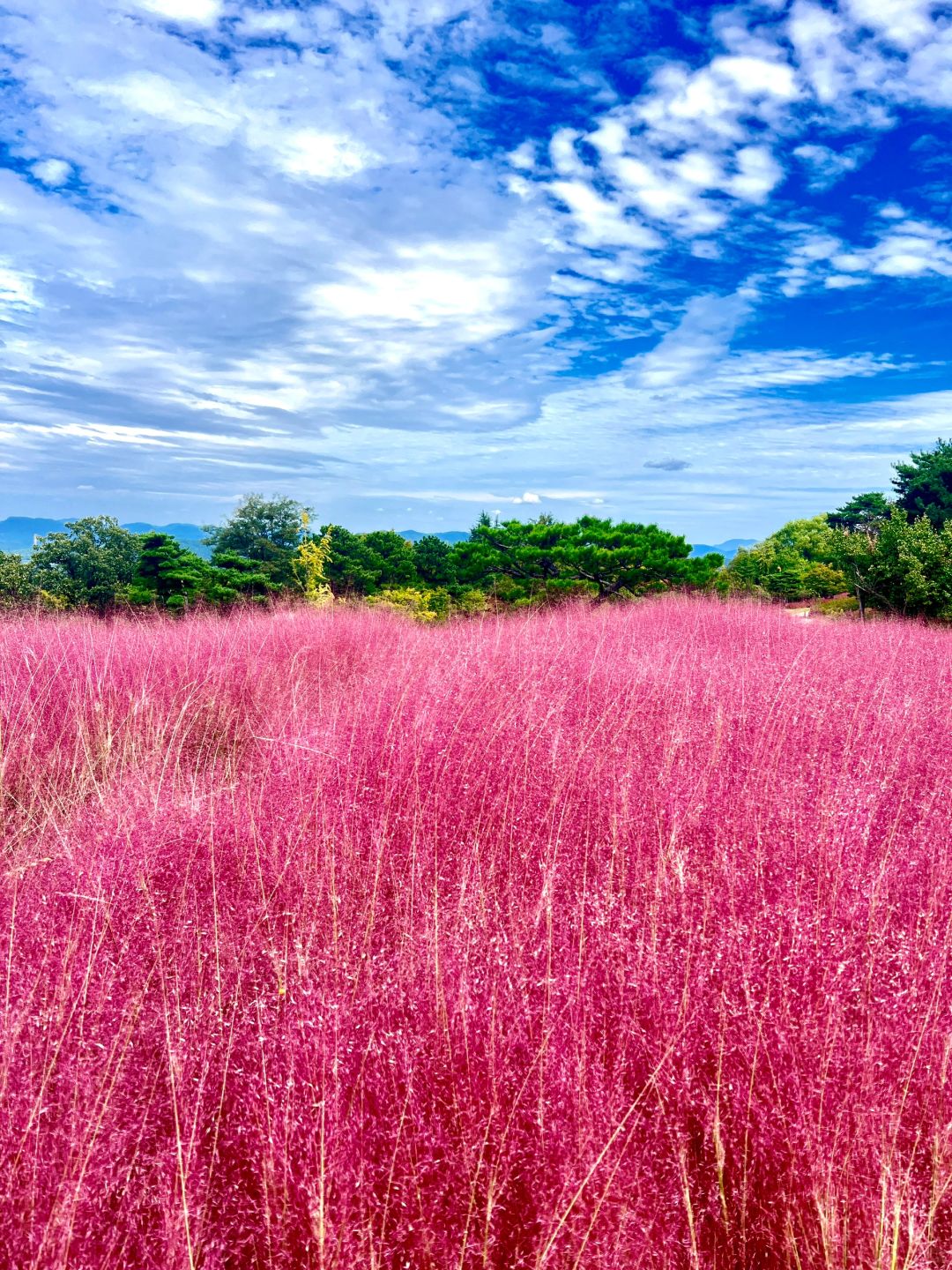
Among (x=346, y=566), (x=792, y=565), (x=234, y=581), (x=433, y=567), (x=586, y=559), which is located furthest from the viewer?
(x=792, y=565)

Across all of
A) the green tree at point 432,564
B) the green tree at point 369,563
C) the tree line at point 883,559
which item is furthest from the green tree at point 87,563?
the tree line at point 883,559

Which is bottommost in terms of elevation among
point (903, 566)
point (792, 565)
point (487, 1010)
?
point (487, 1010)

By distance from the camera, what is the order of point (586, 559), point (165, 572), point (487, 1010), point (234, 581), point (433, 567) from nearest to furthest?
point (487, 1010)
point (586, 559)
point (165, 572)
point (234, 581)
point (433, 567)

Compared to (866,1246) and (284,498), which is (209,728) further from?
(284,498)

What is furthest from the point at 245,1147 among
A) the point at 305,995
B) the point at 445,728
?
the point at 445,728

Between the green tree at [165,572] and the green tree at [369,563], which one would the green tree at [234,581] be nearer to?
the green tree at [165,572]

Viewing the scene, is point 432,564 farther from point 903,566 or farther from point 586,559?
point 903,566

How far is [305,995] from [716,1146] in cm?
107

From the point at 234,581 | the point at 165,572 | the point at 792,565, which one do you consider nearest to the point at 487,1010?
the point at 165,572

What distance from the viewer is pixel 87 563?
65.4 feet

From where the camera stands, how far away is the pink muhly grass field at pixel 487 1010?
148cm

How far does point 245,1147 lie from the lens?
164 centimetres

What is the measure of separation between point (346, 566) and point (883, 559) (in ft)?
46.7

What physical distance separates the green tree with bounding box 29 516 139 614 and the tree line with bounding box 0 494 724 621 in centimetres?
3
